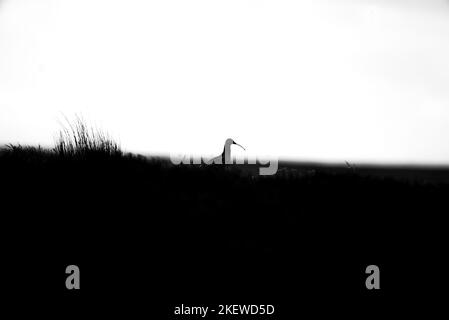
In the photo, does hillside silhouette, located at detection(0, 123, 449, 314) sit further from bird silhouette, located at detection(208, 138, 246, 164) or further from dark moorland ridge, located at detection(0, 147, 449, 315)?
bird silhouette, located at detection(208, 138, 246, 164)

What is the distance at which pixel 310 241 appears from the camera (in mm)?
5535

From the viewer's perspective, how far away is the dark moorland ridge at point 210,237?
15.4ft

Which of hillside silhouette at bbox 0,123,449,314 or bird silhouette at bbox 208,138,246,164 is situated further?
bird silhouette at bbox 208,138,246,164

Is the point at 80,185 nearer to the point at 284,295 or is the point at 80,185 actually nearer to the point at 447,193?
the point at 284,295

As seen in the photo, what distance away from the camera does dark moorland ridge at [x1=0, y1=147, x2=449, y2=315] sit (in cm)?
469

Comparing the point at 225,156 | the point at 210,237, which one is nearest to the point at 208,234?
the point at 210,237

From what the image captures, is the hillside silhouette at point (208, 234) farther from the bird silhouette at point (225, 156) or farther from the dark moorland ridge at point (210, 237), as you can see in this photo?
the bird silhouette at point (225, 156)

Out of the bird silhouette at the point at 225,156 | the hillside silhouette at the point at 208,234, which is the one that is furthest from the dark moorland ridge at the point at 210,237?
the bird silhouette at the point at 225,156

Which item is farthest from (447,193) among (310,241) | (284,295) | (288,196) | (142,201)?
(142,201)

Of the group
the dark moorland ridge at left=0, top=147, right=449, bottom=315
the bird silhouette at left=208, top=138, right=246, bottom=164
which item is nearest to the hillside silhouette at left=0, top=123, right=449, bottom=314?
the dark moorland ridge at left=0, top=147, right=449, bottom=315

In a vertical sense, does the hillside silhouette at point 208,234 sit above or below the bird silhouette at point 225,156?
below
